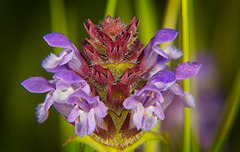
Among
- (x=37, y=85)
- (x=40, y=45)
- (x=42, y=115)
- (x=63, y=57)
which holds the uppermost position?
(x=63, y=57)

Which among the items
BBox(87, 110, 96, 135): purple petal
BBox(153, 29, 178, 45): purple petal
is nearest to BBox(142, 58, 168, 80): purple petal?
BBox(153, 29, 178, 45): purple petal

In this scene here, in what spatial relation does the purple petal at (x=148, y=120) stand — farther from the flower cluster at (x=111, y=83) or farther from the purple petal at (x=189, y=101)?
the purple petal at (x=189, y=101)

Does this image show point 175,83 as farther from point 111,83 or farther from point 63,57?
point 63,57

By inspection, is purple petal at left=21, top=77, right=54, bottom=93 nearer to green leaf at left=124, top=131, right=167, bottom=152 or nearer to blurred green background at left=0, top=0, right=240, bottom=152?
green leaf at left=124, top=131, right=167, bottom=152

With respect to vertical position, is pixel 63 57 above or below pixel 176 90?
above

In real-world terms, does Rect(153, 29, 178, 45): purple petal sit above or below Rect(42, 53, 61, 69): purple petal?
above

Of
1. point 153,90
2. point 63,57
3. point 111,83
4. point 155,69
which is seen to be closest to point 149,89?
point 153,90

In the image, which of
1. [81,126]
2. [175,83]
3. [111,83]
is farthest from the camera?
[175,83]

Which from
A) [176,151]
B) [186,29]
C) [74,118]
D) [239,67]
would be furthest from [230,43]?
[74,118]
